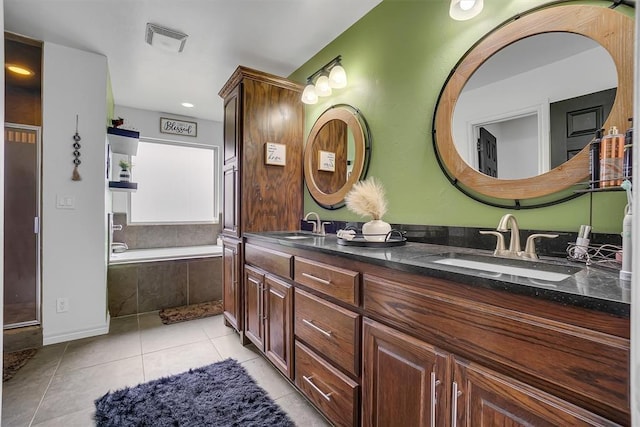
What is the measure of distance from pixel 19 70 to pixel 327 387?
339 cm

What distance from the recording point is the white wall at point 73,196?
2.51 m

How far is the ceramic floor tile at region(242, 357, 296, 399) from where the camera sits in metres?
1.85

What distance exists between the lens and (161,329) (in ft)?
9.36

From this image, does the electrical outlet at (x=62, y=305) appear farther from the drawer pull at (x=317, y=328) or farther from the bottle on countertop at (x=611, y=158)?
the bottle on countertop at (x=611, y=158)

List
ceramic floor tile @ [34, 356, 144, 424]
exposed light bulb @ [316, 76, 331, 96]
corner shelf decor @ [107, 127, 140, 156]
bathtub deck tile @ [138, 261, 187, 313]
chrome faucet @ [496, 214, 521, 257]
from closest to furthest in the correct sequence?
chrome faucet @ [496, 214, 521, 257] → ceramic floor tile @ [34, 356, 144, 424] → exposed light bulb @ [316, 76, 331, 96] → corner shelf decor @ [107, 127, 140, 156] → bathtub deck tile @ [138, 261, 187, 313]

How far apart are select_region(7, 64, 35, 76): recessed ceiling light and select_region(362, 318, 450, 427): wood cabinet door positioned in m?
3.34

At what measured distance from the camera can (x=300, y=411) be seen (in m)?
1.66

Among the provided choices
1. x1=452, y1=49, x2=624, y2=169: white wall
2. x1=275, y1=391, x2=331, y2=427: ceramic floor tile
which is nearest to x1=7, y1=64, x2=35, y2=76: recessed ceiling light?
x1=275, y1=391, x2=331, y2=427: ceramic floor tile

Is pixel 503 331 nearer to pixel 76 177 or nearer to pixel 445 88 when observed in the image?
pixel 445 88

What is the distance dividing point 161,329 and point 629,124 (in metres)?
3.50

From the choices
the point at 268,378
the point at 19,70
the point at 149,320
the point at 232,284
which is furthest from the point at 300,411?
the point at 19,70

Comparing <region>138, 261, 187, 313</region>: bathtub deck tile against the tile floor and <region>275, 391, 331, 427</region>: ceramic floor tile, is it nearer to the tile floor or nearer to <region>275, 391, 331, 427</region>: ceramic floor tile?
the tile floor

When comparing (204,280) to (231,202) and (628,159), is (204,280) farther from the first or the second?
(628,159)

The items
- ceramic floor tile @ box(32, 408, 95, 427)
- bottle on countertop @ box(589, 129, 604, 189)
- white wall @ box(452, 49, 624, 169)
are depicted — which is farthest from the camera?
ceramic floor tile @ box(32, 408, 95, 427)
